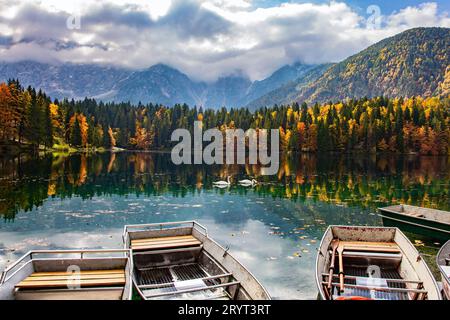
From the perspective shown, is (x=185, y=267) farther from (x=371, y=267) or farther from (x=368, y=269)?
(x=371, y=267)

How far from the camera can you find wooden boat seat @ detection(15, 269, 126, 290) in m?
14.2

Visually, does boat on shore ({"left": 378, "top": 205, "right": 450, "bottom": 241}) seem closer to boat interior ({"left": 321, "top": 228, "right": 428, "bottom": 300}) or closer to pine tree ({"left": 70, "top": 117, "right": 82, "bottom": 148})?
boat interior ({"left": 321, "top": 228, "right": 428, "bottom": 300})

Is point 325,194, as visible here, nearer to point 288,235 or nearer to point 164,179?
point 288,235

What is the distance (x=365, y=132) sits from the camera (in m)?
164

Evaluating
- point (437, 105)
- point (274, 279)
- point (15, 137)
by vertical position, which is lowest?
point (274, 279)

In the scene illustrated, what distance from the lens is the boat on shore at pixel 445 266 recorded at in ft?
49.5

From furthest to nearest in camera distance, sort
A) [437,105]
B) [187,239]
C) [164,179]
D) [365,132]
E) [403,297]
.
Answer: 1. [437,105]
2. [365,132]
3. [164,179]
4. [187,239]
5. [403,297]

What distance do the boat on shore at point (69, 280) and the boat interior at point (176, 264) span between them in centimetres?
→ 173

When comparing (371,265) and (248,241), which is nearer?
(371,265)

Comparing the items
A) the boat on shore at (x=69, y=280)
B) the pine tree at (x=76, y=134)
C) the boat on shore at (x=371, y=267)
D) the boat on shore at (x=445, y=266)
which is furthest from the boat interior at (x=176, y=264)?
the pine tree at (x=76, y=134)

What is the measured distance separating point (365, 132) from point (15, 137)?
13120cm

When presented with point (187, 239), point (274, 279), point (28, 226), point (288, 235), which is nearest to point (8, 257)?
point (28, 226)

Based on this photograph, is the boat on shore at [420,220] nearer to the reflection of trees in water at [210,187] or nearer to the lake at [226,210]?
the lake at [226,210]

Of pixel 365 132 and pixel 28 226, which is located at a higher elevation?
pixel 365 132
